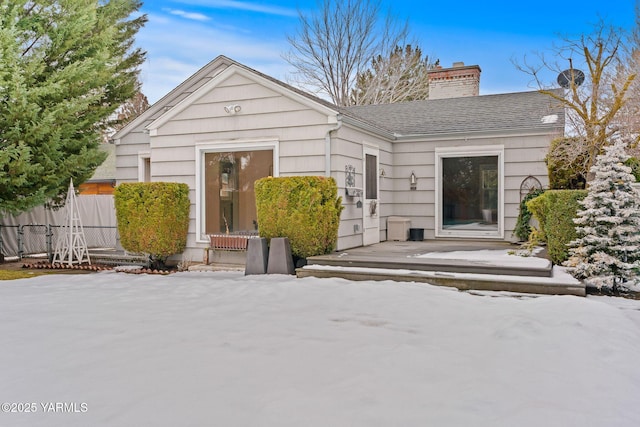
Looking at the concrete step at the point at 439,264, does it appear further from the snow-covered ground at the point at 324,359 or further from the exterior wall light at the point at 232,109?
the exterior wall light at the point at 232,109

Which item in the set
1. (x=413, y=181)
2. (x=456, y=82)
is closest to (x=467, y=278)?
(x=413, y=181)

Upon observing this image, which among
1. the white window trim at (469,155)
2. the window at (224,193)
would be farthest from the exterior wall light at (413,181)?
the window at (224,193)

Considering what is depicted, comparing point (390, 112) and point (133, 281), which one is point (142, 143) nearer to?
point (133, 281)

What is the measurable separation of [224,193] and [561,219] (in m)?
5.34

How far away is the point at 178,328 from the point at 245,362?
1.19 metres

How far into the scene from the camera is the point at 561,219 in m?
5.96

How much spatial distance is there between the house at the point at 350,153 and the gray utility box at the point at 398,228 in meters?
0.16

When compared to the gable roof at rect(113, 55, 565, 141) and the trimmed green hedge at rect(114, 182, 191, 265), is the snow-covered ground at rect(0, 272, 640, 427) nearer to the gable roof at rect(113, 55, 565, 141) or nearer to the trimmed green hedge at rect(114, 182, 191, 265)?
the trimmed green hedge at rect(114, 182, 191, 265)

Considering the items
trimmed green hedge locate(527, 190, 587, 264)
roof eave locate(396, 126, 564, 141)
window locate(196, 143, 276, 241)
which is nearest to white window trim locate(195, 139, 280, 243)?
window locate(196, 143, 276, 241)

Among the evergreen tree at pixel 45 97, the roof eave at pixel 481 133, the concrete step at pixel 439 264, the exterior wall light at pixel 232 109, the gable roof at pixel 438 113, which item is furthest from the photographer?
the gable roof at pixel 438 113

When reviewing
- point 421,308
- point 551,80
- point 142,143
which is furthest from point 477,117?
point 142,143

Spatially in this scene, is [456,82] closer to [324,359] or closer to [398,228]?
[398,228]

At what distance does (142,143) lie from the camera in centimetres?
1051

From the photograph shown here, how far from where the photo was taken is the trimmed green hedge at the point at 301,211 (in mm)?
6926
